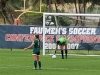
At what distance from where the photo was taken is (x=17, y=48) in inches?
1886

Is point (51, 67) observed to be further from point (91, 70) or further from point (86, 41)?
point (86, 41)

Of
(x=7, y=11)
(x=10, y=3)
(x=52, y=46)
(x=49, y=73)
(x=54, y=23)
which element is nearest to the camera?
(x=49, y=73)

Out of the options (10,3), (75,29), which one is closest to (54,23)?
(75,29)

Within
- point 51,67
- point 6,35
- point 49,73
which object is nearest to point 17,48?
point 6,35

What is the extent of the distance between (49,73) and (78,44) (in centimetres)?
2017

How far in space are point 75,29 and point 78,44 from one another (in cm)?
164

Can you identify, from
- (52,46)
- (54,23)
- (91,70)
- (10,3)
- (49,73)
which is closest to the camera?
(49,73)

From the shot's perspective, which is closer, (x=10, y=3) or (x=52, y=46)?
(x=52, y=46)

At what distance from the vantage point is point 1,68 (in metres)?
28.6

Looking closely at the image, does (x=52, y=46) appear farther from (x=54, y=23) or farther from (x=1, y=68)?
(x=1, y=68)

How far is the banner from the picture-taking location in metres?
45.8

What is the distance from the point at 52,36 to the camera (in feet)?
151

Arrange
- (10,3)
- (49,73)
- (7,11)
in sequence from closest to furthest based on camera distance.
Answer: (49,73)
(7,11)
(10,3)

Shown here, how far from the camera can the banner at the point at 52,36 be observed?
45781 millimetres
